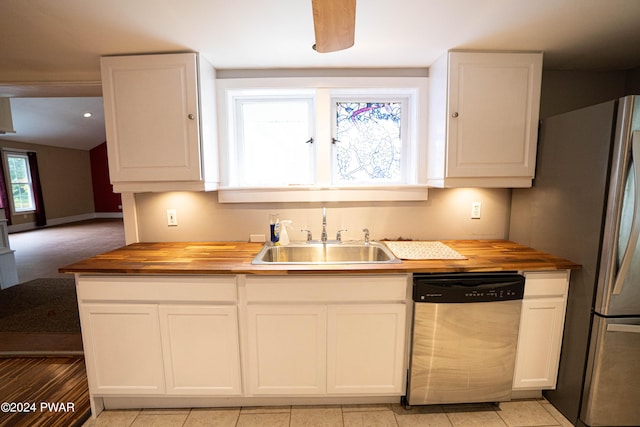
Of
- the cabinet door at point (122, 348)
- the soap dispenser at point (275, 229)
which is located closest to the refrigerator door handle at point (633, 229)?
the soap dispenser at point (275, 229)

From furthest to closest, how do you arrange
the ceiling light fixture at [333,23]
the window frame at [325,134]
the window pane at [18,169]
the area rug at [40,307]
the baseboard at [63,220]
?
the baseboard at [63,220], the window pane at [18,169], the area rug at [40,307], the window frame at [325,134], the ceiling light fixture at [333,23]

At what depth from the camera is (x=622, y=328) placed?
1.46m

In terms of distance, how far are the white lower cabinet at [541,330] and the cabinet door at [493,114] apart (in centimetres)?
67

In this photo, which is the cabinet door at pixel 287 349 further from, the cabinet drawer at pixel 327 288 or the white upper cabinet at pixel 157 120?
the white upper cabinet at pixel 157 120

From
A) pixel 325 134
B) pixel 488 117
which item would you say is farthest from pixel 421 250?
pixel 325 134

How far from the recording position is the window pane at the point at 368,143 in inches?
85.2

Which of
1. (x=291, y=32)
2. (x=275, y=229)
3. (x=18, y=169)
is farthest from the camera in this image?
(x=18, y=169)

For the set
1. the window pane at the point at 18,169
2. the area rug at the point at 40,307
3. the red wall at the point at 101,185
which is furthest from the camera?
the red wall at the point at 101,185

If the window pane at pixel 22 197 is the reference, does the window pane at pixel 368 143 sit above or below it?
above

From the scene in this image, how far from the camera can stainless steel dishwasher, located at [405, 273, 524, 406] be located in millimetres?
1565

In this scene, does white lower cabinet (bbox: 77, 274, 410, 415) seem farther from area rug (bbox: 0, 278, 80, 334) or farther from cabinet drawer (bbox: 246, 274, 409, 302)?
area rug (bbox: 0, 278, 80, 334)

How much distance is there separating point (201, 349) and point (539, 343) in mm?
1944

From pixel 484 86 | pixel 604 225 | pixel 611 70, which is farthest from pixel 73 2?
pixel 611 70

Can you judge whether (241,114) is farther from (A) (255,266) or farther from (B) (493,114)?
(B) (493,114)
